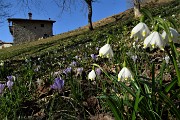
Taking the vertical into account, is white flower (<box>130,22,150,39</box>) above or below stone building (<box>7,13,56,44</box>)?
below

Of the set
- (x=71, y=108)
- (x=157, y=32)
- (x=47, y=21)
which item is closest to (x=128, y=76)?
(x=157, y=32)

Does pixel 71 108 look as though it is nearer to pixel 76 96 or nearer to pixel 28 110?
pixel 76 96

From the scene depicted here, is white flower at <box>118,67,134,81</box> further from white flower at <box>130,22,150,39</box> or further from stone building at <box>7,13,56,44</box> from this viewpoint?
stone building at <box>7,13,56,44</box>

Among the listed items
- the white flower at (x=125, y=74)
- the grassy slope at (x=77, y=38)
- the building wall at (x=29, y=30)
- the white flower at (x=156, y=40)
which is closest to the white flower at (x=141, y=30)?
the white flower at (x=156, y=40)

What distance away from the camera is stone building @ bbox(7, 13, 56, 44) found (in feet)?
180

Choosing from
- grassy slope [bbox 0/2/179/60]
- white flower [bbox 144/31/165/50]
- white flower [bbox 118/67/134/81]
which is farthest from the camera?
grassy slope [bbox 0/2/179/60]

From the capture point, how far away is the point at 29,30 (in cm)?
5712

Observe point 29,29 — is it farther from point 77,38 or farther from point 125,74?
point 125,74

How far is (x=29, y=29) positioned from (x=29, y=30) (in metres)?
0.18

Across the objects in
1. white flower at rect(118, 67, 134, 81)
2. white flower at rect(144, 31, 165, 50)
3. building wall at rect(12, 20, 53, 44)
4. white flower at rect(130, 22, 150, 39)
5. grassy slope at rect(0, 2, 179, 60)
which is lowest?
white flower at rect(118, 67, 134, 81)

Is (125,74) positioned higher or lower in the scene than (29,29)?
lower

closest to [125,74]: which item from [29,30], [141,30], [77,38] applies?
[141,30]

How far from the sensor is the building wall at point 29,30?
179 ft

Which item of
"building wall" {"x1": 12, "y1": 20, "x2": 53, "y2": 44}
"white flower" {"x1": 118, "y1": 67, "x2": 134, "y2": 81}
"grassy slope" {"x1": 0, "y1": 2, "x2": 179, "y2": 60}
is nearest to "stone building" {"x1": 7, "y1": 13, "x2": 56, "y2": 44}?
"building wall" {"x1": 12, "y1": 20, "x2": 53, "y2": 44}
